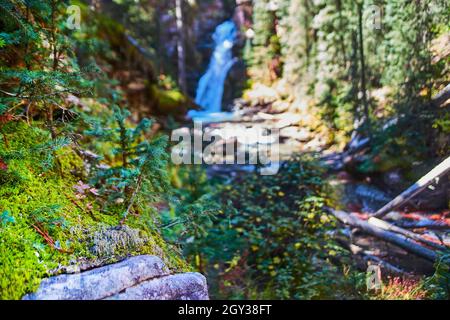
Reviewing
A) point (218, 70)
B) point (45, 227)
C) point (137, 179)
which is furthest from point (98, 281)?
point (218, 70)

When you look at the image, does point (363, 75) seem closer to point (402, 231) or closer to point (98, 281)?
point (402, 231)

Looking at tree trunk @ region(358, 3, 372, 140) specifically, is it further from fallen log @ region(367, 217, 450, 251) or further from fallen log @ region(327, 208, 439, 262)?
fallen log @ region(367, 217, 450, 251)

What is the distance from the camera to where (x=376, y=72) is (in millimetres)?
7016

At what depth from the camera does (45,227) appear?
226 centimetres

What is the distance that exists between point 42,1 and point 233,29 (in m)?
23.5

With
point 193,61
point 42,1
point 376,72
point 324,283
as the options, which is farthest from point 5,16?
point 193,61

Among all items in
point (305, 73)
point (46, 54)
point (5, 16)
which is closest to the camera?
point (5, 16)

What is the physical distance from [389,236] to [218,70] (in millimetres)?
20226

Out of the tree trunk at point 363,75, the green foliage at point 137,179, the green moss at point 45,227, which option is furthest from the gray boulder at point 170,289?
the tree trunk at point 363,75

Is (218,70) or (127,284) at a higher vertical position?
(218,70)

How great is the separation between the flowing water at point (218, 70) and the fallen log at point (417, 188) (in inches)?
582

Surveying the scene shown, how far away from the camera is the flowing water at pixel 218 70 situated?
20.6 meters

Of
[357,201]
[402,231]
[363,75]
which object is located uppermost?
[363,75]
